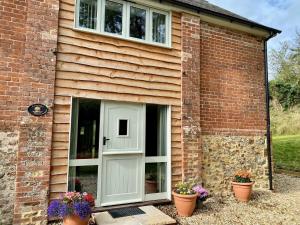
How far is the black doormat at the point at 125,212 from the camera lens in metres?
4.86

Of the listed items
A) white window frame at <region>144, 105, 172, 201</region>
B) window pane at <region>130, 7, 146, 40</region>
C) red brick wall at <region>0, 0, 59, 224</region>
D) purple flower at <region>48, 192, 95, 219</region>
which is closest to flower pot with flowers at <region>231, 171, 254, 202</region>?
white window frame at <region>144, 105, 172, 201</region>

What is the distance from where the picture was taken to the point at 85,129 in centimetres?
518

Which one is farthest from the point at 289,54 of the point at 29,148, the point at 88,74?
the point at 29,148

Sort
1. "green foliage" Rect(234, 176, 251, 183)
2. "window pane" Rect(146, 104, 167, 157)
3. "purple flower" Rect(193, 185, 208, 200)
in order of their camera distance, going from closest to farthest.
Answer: "purple flower" Rect(193, 185, 208, 200), "window pane" Rect(146, 104, 167, 157), "green foliage" Rect(234, 176, 251, 183)

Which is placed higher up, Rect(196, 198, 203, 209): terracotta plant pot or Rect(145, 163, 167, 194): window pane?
Rect(145, 163, 167, 194): window pane

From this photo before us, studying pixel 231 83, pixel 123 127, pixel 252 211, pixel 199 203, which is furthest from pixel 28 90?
pixel 252 211

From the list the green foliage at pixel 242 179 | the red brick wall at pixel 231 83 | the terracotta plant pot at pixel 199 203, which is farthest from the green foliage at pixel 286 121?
the terracotta plant pot at pixel 199 203

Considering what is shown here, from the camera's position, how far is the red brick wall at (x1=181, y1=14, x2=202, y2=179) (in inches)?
239

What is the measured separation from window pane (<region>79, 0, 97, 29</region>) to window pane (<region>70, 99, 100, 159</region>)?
173 cm

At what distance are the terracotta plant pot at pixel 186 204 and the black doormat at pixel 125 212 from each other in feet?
2.71

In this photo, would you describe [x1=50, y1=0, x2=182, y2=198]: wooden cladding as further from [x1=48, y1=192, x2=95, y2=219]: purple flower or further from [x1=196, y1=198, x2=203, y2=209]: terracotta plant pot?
[x1=196, y1=198, x2=203, y2=209]: terracotta plant pot

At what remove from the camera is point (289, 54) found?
834 inches

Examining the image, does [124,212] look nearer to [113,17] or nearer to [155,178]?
[155,178]

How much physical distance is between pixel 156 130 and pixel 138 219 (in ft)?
7.15
